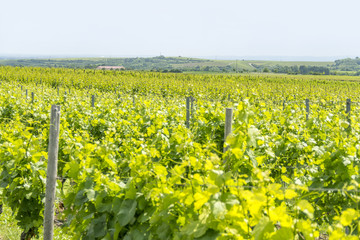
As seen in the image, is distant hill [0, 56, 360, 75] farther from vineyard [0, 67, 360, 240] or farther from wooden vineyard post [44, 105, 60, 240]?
wooden vineyard post [44, 105, 60, 240]

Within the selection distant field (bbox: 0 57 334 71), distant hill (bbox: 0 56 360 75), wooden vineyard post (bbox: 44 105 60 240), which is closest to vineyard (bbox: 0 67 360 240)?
wooden vineyard post (bbox: 44 105 60 240)

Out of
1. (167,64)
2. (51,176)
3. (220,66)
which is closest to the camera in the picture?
(51,176)

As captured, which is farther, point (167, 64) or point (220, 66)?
point (167, 64)

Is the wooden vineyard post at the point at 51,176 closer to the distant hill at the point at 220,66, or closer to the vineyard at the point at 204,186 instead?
the vineyard at the point at 204,186

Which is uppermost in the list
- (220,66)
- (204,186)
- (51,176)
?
(204,186)

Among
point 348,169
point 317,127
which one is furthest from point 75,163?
point 317,127

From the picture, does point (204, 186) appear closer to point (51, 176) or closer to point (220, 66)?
point (51, 176)

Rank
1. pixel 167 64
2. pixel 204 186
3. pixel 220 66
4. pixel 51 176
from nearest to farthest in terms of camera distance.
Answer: pixel 204 186 < pixel 51 176 < pixel 220 66 < pixel 167 64

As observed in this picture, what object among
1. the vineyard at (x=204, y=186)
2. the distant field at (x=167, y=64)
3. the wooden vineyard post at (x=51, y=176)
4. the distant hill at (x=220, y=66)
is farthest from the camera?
the distant field at (x=167, y=64)

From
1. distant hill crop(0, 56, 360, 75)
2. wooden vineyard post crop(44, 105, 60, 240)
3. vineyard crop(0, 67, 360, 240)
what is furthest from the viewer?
distant hill crop(0, 56, 360, 75)

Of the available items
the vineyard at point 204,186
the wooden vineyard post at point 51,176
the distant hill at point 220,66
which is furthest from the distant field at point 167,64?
the wooden vineyard post at point 51,176

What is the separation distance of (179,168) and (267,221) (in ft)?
2.69

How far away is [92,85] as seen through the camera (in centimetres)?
2595

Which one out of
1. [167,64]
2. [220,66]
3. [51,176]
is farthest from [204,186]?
[167,64]
